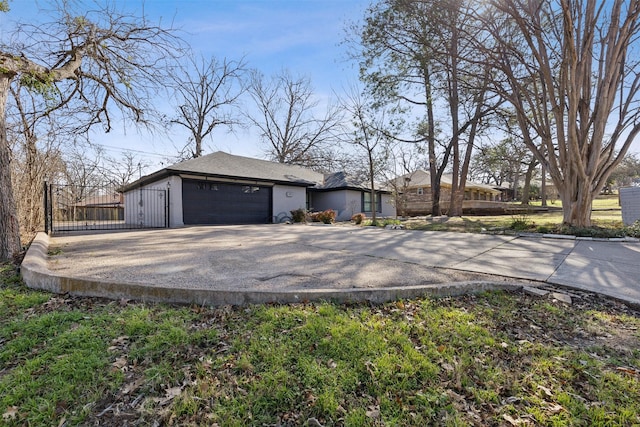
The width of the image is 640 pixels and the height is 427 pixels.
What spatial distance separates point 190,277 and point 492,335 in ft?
10.8

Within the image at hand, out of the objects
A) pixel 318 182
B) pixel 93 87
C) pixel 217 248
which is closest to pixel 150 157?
pixel 318 182

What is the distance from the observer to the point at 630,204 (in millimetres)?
9492

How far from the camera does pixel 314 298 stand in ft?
9.68

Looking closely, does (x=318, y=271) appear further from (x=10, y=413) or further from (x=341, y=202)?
(x=341, y=202)

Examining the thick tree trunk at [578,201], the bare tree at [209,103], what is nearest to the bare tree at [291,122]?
the bare tree at [209,103]

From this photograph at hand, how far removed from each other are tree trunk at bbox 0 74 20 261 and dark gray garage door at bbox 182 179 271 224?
761 cm

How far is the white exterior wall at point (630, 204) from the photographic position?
9281 mm

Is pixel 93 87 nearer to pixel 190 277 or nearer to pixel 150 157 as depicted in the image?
pixel 190 277

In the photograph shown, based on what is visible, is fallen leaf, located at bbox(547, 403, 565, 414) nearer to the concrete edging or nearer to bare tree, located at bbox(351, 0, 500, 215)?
the concrete edging

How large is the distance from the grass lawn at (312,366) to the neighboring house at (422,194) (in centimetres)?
1428

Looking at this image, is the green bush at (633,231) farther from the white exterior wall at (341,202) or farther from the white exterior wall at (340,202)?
the white exterior wall at (340,202)

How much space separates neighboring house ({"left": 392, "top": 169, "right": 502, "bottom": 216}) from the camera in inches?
685

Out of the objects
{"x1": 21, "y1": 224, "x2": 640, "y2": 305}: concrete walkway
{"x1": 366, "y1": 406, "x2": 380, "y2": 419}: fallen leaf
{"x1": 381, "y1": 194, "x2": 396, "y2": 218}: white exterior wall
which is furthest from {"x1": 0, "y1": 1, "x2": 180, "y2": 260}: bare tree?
{"x1": 381, "y1": 194, "x2": 396, "y2": 218}: white exterior wall

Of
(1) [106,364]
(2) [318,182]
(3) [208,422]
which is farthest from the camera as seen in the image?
(2) [318,182]
